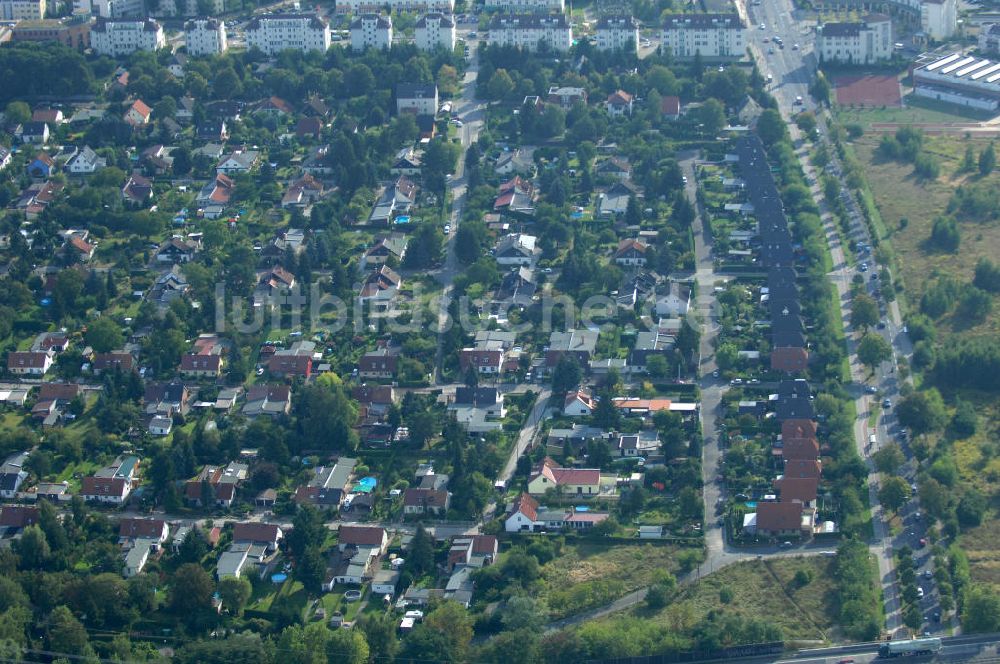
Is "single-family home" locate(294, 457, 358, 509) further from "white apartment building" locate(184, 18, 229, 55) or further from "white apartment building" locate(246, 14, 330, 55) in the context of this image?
"white apartment building" locate(184, 18, 229, 55)

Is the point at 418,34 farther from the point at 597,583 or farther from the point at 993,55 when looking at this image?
the point at 597,583

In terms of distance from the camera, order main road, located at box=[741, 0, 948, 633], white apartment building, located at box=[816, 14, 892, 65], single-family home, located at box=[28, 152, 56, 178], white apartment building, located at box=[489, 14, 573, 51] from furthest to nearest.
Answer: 1. white apartment building, located at box=[489, 14, 573, 51]
2. white apartment building, located at box=[816, 14, 892, 65]
3. single-family home, located at box=[28, 152, 56, 178]
4. main road, located at box=[741, 0, 948, 633]

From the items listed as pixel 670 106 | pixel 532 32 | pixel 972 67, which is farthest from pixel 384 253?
pixel 972 67

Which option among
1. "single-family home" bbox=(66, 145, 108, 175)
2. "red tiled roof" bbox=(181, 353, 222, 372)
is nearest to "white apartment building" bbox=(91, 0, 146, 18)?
"single-family home" bbox=(66, 145, 108, 175)

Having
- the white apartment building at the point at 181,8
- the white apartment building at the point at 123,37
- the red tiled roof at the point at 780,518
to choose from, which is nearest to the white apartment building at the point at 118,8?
the white apartment building at the point at 181,8

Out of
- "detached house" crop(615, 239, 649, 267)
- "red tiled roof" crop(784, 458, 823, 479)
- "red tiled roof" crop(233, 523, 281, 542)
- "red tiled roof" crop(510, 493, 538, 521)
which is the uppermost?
"detached house" crop(615, 239, 649, 267)

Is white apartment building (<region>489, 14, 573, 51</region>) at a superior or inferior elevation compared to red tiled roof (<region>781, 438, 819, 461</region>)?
superior

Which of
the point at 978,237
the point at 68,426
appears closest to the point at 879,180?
the point at 978,237
